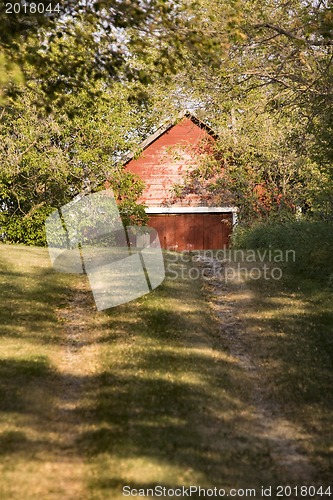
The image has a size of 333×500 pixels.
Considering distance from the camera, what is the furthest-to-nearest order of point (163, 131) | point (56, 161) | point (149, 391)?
point (163, 131), point (56, 161), point (149, 391)

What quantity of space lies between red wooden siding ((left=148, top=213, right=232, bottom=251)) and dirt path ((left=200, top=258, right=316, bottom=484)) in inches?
865

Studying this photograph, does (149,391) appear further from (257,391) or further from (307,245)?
(307,245)

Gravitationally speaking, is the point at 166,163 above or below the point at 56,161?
below

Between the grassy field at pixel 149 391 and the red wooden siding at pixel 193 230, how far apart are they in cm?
2401

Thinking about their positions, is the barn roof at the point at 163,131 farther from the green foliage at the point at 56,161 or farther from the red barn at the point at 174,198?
the green foliage at the point at 56,161

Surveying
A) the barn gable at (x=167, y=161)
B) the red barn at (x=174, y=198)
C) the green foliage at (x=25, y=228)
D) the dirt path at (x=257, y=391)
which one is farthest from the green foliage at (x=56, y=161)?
the dirt path at (x=257, y=391)

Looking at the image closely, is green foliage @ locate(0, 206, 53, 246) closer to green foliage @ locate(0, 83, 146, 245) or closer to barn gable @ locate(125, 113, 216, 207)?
green foliage @ locate(0, 83, 146, 245)

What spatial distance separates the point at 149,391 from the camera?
13211mm

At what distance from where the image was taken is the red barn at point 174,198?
4588 centimetres

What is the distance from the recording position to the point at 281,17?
23.3 meters

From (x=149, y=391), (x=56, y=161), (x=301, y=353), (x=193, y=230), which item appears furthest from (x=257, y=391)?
(x=193, y=230)

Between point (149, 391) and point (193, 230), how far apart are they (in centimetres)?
3320

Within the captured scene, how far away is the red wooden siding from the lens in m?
45.8

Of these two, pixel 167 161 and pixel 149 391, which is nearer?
pixel 149 391
